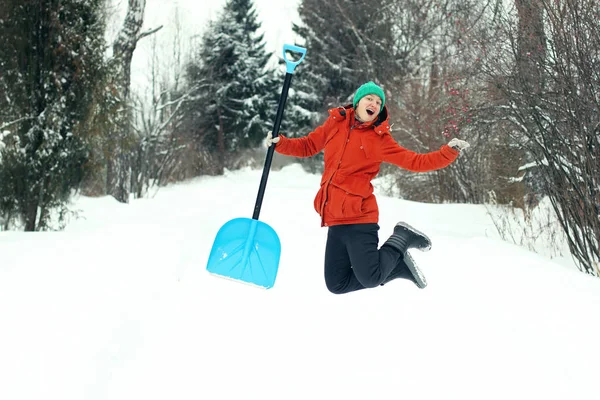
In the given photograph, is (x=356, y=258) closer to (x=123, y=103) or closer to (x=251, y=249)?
(x=251, y=249)

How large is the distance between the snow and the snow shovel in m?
0.29

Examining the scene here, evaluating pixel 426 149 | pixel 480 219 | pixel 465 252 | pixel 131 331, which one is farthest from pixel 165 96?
pixel 131 331

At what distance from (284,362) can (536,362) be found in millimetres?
1417

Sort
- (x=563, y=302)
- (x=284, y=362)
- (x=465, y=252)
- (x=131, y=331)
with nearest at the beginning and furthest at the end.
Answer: (x=284, y=362) < (x=131, y=331) < (x=563, y=302) < (x=465, y=252)

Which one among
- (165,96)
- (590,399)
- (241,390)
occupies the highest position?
(165,96)

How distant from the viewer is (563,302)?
12.7 ft

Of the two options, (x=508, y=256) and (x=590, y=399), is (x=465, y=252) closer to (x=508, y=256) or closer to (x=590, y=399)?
(x=508, y=256)

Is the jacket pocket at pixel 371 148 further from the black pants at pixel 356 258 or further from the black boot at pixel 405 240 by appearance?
the black boot at pixel 405 240

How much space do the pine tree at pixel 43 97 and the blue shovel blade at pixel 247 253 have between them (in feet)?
13.5

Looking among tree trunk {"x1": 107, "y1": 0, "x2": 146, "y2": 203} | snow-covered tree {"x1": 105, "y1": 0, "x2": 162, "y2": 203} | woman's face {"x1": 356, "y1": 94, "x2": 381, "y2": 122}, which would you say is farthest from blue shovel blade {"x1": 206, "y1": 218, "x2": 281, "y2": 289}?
tree trunk {"x1": 107, "y1": 0, "x2": 146, "y2": 203}

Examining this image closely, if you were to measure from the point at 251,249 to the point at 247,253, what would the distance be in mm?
46

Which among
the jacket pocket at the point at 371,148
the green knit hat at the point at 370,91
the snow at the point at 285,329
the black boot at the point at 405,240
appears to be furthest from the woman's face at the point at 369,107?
the snow at the point at 285,329

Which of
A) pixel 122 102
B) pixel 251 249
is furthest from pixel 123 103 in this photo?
pixel 251 249

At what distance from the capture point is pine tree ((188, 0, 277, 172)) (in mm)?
28406
